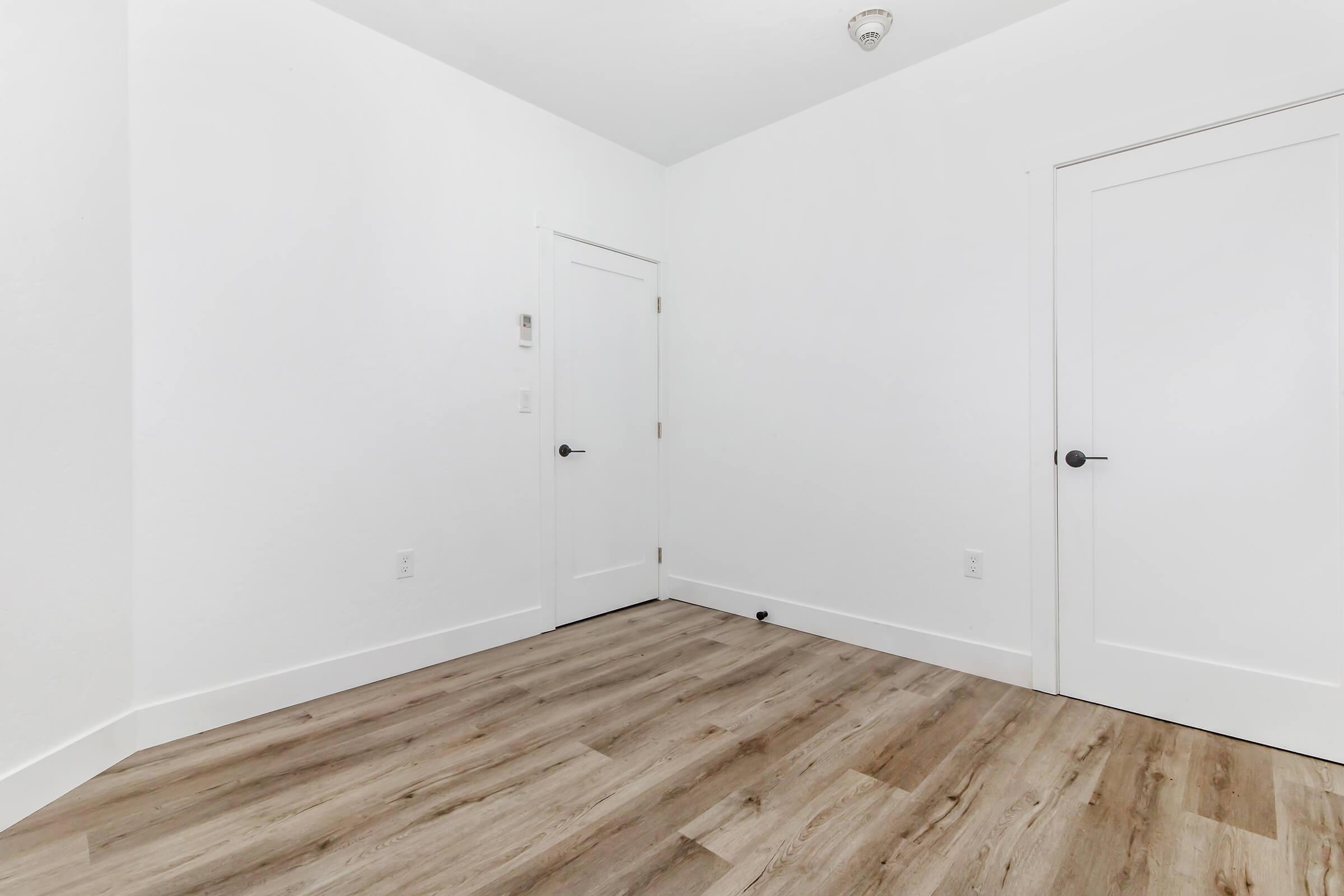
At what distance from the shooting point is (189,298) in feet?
7.30

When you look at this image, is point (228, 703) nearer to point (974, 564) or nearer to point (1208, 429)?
point (974, 564)

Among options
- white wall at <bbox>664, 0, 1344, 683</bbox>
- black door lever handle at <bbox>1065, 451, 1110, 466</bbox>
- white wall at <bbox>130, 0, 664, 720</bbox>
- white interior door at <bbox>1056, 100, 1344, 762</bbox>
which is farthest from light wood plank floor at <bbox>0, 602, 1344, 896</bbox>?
black door lever handle at <bbox>1065, 451, 1110, 466</bbox>

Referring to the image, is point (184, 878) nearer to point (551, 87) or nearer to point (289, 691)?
point (289, 691)

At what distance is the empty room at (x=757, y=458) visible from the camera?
1.72 metres

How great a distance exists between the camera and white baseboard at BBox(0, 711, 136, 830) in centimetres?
168

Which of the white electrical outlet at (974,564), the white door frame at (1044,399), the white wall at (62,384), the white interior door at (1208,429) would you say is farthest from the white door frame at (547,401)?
the white interior door at (1208,429)

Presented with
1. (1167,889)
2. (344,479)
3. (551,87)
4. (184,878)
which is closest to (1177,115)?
(1167,889)

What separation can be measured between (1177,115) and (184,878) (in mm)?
3734

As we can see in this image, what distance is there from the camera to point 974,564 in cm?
276

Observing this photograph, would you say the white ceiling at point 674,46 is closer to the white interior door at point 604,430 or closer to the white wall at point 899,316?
the white wall at point 899,316

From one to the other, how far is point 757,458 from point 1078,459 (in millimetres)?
1565

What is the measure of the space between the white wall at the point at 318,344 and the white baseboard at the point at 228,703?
18 millimetres

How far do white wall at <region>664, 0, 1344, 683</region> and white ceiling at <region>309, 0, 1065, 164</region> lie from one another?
0.17 metres

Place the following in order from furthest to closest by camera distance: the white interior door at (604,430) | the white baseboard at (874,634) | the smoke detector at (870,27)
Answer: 1. the white interior door at (604,430)
2. the white baseboard at (874,634)
3. the smoke detector at (870,27)
